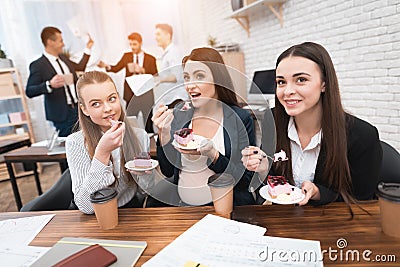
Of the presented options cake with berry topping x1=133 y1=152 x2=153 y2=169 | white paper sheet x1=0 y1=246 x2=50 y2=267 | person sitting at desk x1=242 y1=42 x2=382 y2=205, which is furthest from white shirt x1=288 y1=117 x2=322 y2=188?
white paper sheet x1=0 y1=246 x2=50 y2=267

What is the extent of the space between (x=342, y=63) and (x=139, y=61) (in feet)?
6.98

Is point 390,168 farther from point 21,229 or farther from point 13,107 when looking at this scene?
point 13,107

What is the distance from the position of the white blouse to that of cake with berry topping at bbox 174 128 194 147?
3.7 inches

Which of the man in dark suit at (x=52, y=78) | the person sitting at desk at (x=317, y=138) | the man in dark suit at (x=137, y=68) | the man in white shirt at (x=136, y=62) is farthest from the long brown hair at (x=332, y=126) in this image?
the man in dark suit at (x=52, y=78)

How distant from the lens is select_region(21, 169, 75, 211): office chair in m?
1.19

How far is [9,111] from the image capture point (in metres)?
3.85

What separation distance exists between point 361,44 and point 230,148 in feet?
5.66

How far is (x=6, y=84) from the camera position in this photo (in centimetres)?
363

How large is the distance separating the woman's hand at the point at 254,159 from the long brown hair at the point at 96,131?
0.31 m

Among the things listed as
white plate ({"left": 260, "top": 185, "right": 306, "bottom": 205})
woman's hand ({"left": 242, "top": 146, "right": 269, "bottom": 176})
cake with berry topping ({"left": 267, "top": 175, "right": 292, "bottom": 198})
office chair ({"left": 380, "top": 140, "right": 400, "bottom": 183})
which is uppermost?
woman's hand ({"left": 242, "top": 146, "right": 269, "bottom": 176})

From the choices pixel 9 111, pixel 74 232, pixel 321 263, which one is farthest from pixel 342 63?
pixel 9 111

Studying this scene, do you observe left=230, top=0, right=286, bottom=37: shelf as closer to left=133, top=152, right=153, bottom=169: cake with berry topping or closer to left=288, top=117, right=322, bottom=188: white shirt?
left=288, top=117, right=322, bottom=188: white shirt

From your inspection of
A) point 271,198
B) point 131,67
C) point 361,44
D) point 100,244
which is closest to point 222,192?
point 271,198

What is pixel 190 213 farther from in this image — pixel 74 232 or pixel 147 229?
pixel 74 232
